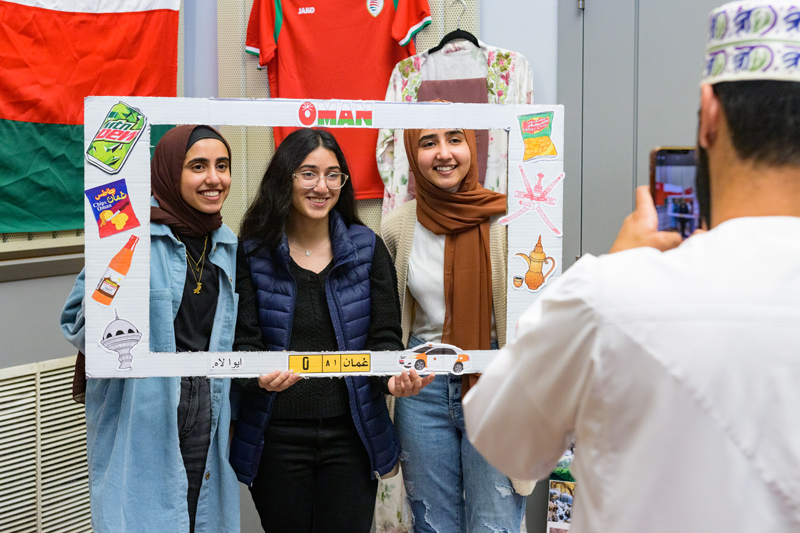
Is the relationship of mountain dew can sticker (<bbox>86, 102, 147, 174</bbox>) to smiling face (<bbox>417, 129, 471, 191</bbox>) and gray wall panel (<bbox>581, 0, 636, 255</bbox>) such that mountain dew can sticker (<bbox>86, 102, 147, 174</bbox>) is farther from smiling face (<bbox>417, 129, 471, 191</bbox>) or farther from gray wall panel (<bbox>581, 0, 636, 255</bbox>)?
gray wall panel (<bbox>581, 0, 636, 255</bbox>)

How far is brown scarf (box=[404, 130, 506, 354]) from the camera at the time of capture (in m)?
1.70

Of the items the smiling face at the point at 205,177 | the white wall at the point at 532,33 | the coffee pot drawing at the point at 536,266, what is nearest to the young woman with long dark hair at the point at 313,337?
the smiling face at the point at 205,177

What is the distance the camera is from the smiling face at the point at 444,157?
175 centimetres

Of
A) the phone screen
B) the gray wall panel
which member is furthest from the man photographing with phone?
the gray wall panel

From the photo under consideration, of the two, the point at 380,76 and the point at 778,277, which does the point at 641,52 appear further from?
the point at 778,277

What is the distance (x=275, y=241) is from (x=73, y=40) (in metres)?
1.43

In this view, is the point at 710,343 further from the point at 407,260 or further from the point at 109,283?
the point at 109,283

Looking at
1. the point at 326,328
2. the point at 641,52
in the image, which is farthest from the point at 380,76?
the point at 326,328

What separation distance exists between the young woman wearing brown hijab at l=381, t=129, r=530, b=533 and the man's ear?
94cm

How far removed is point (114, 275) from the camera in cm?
158

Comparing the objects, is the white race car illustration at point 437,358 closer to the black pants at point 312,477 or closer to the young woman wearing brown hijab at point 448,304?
the young woman wearing brown hijab at point 448,304

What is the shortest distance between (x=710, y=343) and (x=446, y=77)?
212 centimetres

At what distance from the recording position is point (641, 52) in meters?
2.21

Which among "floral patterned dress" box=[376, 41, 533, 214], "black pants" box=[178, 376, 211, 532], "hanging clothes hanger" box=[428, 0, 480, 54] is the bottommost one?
"black pants" box=[178, 376, 211, 532]
